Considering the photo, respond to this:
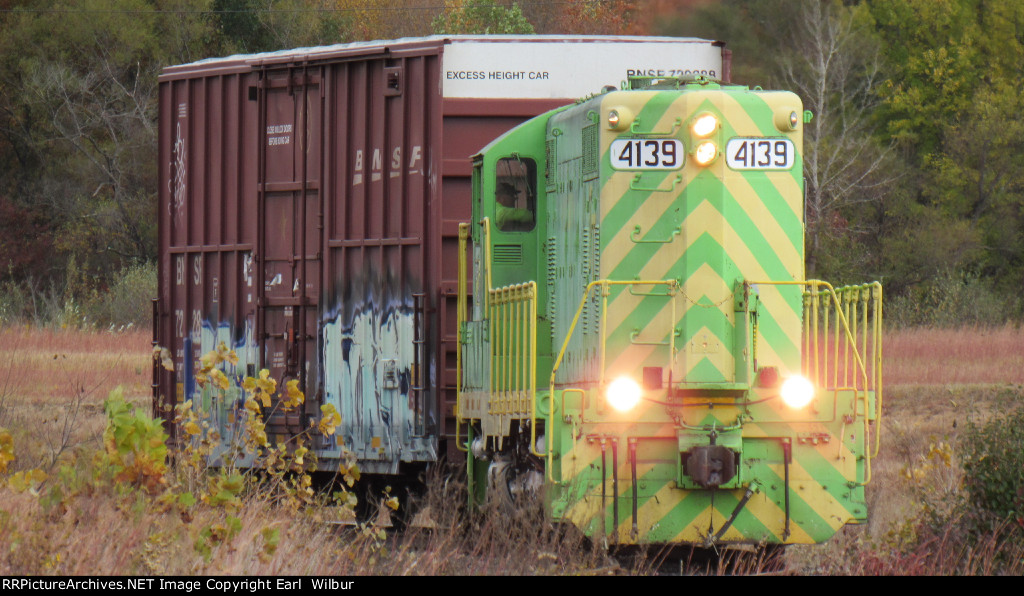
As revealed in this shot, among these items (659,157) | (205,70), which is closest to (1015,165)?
(205,70)

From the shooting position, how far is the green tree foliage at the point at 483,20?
38.8 metres

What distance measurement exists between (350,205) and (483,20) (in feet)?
95.3

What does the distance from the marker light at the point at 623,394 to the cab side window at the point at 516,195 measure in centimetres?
225

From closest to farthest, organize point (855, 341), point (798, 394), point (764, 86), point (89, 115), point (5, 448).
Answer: point (798, 394)
point (5, 448)
point (855, 341)
point (764, 86)
point (89, 115)

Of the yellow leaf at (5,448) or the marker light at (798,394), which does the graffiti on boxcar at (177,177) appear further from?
the marker light at (798,394)

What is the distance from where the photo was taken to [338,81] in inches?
500

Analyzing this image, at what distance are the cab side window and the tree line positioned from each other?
20832 mm

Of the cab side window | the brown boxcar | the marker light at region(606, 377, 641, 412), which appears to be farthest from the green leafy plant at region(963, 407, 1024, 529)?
the brown boxcar

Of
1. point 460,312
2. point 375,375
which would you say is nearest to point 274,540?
point 460,312

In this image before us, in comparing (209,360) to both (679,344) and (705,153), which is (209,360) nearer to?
(679,344)

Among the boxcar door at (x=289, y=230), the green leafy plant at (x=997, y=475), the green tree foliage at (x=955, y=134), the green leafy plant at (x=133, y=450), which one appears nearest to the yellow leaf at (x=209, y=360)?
the green leafy plant at (x=133, y=450)

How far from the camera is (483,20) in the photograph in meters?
40.7

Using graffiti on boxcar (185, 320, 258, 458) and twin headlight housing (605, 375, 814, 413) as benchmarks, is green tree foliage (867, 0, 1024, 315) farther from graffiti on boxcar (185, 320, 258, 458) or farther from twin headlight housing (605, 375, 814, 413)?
twin headlight housing (605, 375, 814, 413)

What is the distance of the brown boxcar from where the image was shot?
11.7 metres
